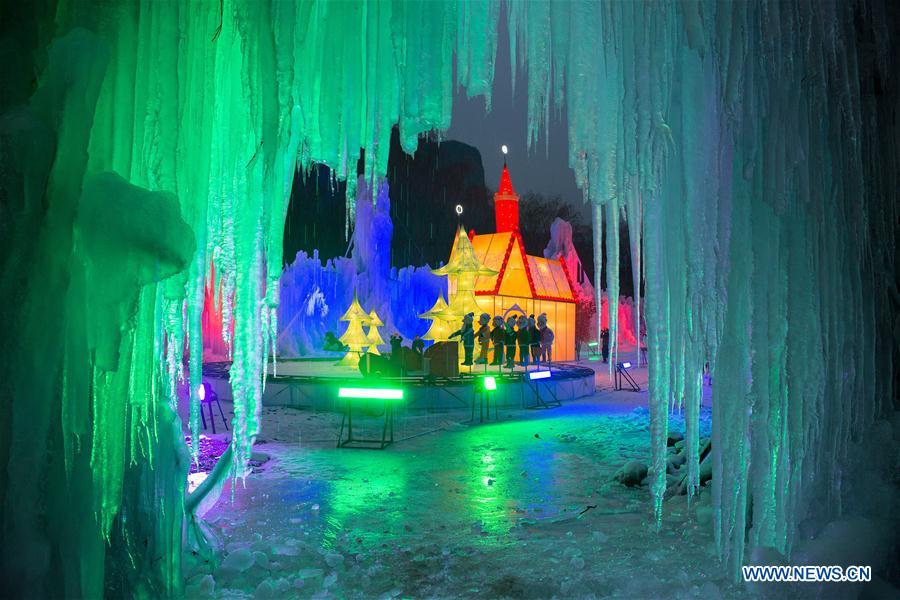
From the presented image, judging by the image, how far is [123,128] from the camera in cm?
270

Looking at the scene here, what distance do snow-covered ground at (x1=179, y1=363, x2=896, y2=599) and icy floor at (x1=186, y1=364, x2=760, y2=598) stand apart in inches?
0.6

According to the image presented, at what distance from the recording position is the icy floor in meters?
4.05

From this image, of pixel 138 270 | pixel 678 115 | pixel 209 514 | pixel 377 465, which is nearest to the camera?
pixel 138 270

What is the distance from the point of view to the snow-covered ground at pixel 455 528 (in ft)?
13.2

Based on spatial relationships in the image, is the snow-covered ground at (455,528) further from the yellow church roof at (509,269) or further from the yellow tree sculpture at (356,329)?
the yellow church roof at (509,269)

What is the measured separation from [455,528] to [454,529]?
33mm

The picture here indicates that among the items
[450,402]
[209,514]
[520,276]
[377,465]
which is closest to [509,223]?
[520,276]

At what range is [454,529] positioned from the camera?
5238 mm

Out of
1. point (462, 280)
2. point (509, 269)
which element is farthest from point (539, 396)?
point (509, 269)

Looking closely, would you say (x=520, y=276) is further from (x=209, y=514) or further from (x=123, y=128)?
(x=123, y=128)

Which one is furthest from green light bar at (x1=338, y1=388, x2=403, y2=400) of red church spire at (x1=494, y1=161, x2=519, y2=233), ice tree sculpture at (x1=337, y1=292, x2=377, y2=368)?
red church spire at (x1=494, y1=161, x2=519, y2=233)

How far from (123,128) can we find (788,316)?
4303mm

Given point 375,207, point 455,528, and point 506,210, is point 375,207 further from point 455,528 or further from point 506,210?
point 506,210

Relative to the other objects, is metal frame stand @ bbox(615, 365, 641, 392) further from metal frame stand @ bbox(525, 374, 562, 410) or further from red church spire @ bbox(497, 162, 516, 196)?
red church spire @ bbox(497, 162, 516, 196)
